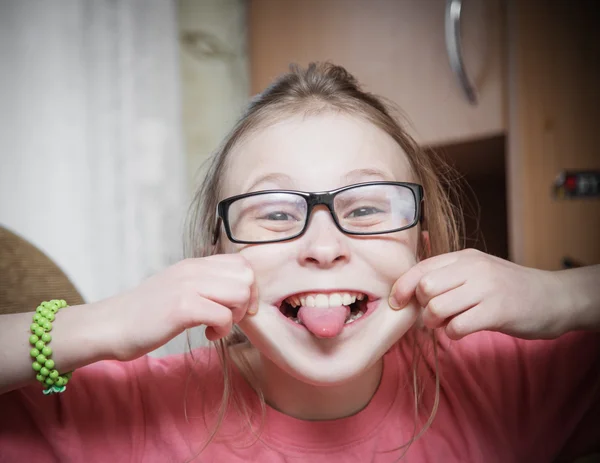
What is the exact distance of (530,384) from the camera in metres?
0.75

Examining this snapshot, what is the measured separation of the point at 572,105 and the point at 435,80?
296 mm

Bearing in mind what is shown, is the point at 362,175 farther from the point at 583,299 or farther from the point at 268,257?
the point at 583,299

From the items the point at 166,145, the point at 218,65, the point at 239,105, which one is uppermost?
the point at 218,65

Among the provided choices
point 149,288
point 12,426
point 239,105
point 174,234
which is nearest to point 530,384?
point 149,288

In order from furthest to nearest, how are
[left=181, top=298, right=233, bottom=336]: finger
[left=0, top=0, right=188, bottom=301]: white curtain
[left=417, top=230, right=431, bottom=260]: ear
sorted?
[left=0, top=0, right=188, bottom=301]: white curtain → [left=417, top=230, right=431, bottom=260]: ear → [left=181, top=298, right=233, bottom=336]: finger

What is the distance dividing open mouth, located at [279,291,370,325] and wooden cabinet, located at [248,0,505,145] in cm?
53

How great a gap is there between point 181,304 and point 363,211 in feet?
0.84

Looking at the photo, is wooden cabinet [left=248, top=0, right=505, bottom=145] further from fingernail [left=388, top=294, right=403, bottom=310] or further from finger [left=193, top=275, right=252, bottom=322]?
finger [left=193, top=275, right=252, bottom=322]

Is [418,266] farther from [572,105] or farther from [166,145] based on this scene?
[166,145]

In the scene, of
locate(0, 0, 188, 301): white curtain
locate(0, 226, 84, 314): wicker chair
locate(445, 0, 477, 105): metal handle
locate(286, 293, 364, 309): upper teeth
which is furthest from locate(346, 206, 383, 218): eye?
locate(0, 0, 188, 301): white curtain

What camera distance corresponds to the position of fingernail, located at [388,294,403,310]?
63cm

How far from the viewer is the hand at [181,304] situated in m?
0.56

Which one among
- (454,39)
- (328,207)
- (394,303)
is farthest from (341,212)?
(454,39)

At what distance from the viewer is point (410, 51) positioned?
1237 millimetres
